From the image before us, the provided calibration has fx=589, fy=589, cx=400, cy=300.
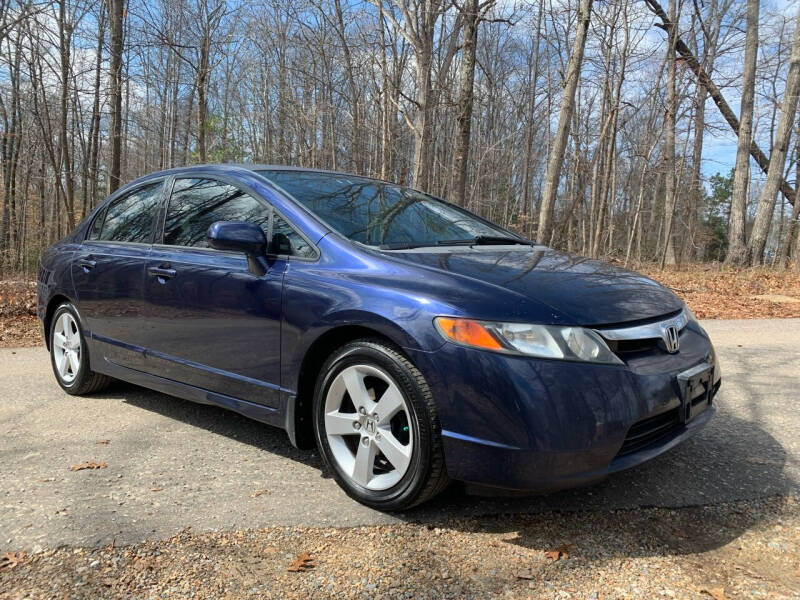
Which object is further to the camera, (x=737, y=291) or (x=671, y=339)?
(x=737, y=291)

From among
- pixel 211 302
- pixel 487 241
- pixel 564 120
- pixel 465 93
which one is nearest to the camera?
pixel 211 302

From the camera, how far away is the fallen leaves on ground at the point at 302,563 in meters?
2.20

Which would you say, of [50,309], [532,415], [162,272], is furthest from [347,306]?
[50,309]

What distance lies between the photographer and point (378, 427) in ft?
8.55

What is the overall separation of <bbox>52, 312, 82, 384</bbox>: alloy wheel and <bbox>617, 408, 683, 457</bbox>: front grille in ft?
12.4

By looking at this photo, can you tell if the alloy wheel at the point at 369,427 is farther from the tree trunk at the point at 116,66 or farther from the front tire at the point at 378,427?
the tree trunk at the point at 116,66

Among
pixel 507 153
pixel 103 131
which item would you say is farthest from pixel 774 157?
pixel 103 131

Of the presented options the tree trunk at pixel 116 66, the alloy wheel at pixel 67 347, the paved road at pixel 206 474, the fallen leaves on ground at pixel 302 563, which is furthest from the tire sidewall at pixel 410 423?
the tree trunk at pixel 116 66

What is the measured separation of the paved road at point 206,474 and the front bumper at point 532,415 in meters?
0.49

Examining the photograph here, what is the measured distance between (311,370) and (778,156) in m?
19.5

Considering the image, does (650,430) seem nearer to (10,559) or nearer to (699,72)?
(10,559)

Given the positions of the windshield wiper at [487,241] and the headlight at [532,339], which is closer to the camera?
the headlight at [532,339]

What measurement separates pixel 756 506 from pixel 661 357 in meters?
0.91

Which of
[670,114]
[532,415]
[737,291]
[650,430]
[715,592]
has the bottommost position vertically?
[715,592]
